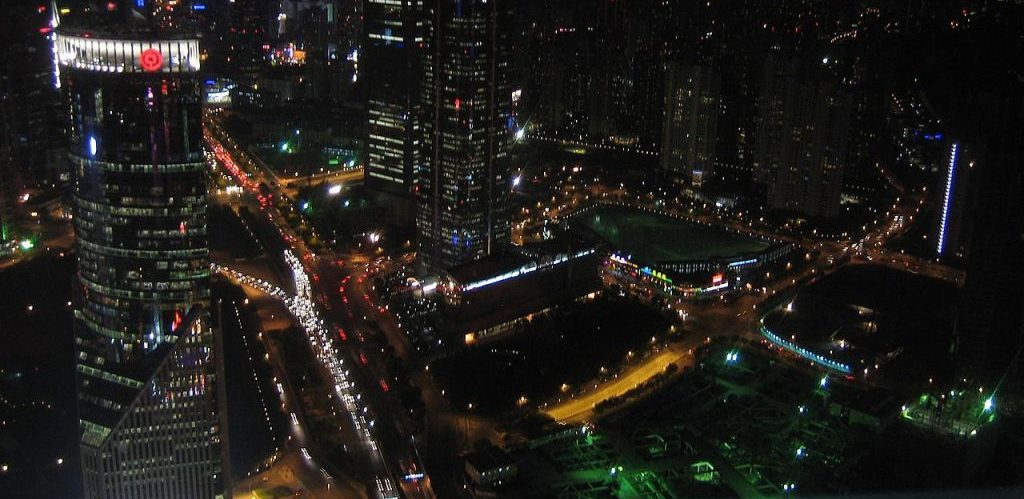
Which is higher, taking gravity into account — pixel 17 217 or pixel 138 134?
pixel 138 134

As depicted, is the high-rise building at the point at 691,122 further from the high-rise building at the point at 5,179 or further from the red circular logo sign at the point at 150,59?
the red circular logo sign at the point at 150,59

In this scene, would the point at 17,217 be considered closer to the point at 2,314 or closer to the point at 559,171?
the point at 2,314

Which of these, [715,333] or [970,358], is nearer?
[970,358]

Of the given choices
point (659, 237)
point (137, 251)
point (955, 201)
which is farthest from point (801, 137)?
point (137, 251)

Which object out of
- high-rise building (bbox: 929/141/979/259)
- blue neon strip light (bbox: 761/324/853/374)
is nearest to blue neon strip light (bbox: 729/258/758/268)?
blue neon strip light (bbox: 761/324/853/374)

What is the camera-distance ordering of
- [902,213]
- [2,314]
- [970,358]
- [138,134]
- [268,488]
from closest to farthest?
[138,134] < [268,488] < [970,358] < [2,314] < [902,213]

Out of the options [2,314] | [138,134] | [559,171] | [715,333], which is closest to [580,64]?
[559,171]

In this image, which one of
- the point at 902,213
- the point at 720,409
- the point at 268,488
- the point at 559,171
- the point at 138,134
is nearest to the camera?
the point at 138,134
